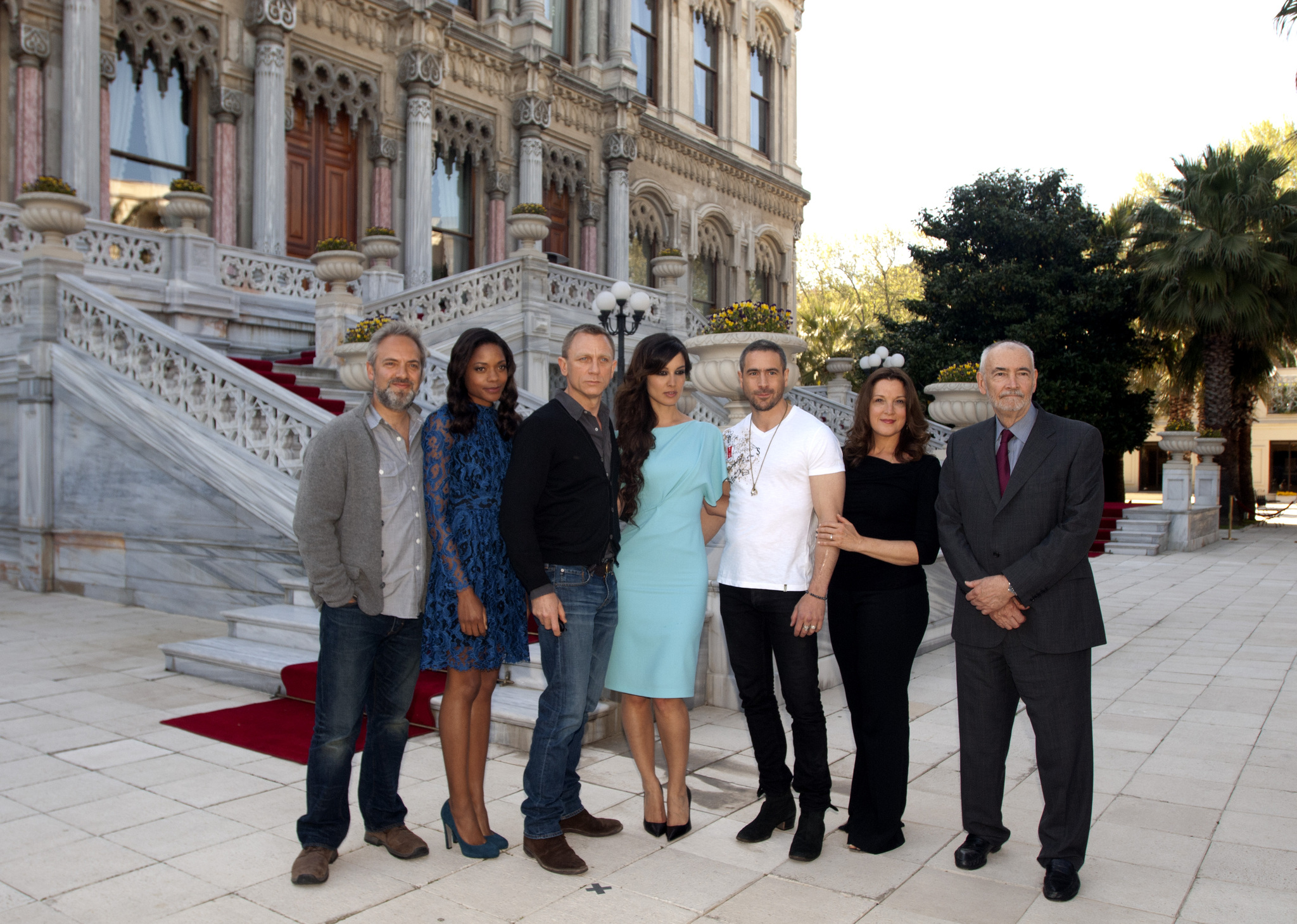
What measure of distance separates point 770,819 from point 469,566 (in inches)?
65.9

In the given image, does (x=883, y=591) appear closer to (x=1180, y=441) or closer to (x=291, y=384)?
(x=291, y=384)

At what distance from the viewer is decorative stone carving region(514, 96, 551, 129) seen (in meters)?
21.2

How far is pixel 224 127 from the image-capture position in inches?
639

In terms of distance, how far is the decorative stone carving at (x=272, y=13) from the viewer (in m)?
16.2

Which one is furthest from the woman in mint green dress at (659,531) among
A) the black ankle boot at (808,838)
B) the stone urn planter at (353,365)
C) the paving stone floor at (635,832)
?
the stone urn planter at (353,365)

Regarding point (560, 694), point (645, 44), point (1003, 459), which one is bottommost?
point (560, 694)

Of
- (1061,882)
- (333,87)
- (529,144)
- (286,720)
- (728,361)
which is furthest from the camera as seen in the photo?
(529,144)

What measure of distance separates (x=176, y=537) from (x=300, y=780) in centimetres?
563

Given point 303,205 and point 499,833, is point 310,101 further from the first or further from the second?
point 499,833

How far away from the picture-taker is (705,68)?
27891 mm

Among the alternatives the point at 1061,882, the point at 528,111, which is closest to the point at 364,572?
the point at 1061,882

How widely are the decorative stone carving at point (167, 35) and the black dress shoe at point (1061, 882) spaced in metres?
17.0

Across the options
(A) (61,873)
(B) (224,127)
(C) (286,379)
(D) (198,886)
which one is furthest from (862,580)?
(B) (224,127)

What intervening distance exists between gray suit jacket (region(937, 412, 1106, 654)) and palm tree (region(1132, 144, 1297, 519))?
74.1 ft
